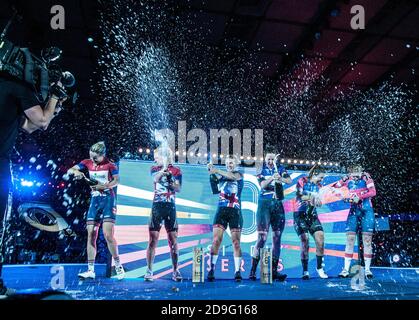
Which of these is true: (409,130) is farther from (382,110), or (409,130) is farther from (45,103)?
(45,103)

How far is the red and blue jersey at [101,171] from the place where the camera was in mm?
5828

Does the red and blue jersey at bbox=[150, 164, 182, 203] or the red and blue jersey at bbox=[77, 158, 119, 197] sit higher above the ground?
the red and blue jersey at bbox=[77, 158, 119, 197]

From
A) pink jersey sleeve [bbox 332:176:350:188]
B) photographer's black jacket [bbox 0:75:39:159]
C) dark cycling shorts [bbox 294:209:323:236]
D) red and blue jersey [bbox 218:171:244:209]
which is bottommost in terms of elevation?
dark cycling shorts [bbox 294:209:323:236]

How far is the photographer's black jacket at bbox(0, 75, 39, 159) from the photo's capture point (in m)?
2.60

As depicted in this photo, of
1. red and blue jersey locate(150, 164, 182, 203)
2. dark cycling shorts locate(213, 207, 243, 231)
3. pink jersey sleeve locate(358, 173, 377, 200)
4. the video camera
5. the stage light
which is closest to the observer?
the video camera

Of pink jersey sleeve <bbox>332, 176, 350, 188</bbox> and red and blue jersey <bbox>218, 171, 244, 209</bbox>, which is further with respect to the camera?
pink jersey sleeve <bbox>332, 176, 350, 188</bbox>

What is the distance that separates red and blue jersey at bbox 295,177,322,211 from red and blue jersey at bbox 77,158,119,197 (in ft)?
11.6

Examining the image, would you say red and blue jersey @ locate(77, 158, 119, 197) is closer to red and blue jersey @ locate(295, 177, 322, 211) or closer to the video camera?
the video camera

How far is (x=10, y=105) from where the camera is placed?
2633mm

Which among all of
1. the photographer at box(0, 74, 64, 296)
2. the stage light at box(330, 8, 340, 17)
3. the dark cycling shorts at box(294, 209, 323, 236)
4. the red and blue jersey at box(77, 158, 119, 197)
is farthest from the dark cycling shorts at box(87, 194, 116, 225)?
the stage light at box(330, 8, 340, 17)

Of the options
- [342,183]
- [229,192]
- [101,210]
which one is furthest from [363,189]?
[101,210]

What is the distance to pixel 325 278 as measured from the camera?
6.40m

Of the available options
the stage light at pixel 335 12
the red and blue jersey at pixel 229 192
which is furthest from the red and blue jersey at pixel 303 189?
the stage light at pixel 335 12

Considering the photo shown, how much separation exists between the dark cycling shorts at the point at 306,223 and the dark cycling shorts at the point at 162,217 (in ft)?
7.93
